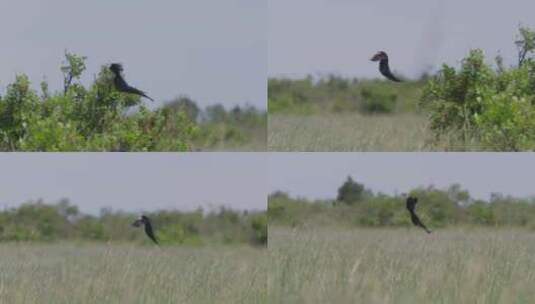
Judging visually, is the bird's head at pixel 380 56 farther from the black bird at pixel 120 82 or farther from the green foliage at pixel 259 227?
the green foliage at pixel 259 227

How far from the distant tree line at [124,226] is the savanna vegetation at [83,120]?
117 cm

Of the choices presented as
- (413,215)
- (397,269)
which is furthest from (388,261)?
(413,215)

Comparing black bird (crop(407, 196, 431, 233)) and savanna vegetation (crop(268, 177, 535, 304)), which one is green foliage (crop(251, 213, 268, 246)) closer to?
savanna vegetation (crop(268, 177, 535, 304))

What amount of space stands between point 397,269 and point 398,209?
629cm

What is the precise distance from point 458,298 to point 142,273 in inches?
112

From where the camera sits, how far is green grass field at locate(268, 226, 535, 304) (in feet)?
25.7

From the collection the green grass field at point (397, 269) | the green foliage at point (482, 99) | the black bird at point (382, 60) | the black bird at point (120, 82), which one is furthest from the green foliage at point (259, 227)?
the green grass field at point (397, 269)

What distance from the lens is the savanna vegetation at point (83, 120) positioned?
1244 cm

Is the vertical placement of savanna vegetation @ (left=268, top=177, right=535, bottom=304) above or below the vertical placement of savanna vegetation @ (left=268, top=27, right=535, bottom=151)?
below

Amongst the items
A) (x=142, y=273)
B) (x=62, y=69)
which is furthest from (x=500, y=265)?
(x=62, y=69)

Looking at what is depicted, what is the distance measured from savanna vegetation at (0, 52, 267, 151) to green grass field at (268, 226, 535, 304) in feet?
9.42

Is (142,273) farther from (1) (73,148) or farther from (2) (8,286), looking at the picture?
(1) (73,148)

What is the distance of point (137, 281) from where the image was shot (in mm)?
9109

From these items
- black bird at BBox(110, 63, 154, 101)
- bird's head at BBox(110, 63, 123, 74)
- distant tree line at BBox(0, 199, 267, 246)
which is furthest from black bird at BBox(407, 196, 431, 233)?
bird's head at BBox(110, 63, 123, 74)
